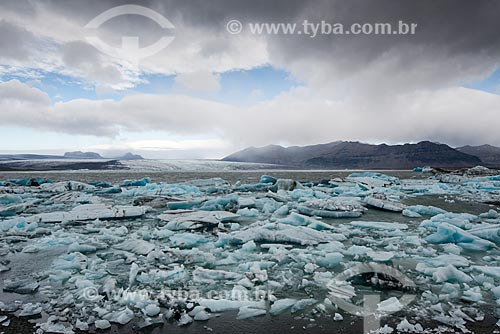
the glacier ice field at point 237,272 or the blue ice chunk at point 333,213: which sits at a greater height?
the glacier ice field at point 237,272

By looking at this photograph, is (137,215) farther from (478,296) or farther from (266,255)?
(478,296)

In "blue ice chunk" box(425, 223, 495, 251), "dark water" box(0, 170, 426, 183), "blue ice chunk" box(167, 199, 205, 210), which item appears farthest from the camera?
"dark water" box(0, 170, 426, 183)

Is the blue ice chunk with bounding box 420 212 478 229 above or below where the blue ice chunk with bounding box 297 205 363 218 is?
above

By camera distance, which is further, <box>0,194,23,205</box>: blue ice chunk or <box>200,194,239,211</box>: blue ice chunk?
<box>0,194,23,205</box>: blue ice chunk

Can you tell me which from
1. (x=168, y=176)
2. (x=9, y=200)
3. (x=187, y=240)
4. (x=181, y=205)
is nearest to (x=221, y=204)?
(x=181, y=205)

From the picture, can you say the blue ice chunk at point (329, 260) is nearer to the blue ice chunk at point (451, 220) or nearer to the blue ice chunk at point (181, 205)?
the blue ice chunk at point (451, 220)

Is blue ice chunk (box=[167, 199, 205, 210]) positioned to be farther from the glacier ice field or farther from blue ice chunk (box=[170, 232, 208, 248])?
blue ice chunk (box=[170, 232, 208, 248])

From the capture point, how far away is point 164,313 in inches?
104

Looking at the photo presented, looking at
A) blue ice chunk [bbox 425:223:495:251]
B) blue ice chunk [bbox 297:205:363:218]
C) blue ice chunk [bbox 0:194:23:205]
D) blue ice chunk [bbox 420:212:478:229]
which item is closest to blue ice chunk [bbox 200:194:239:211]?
blue ice chunk [bbox 297:205:363:218]

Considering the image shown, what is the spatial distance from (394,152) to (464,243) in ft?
542

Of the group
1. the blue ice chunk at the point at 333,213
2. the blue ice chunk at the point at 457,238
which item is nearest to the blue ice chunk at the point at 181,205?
the blue ice chunk at the point at 333,213

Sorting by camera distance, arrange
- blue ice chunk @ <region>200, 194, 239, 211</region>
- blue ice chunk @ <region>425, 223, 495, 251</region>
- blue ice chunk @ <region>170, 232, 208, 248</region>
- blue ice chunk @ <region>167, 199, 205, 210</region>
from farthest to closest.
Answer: blue ice chunk @ <region>167, 199, 205, 210</region>, blue ice chunk @ <region>200, 194, 239, 211</region>, blue ice chunk @ <region>170, 232, 208, 248</region>, blue ice chunk @ <region>425, 223, 495, 251</region>

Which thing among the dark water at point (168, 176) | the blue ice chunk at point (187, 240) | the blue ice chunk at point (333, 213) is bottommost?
the dark water at point (168, 176)

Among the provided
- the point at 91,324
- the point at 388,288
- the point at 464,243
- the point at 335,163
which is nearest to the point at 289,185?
the point at 464,243
